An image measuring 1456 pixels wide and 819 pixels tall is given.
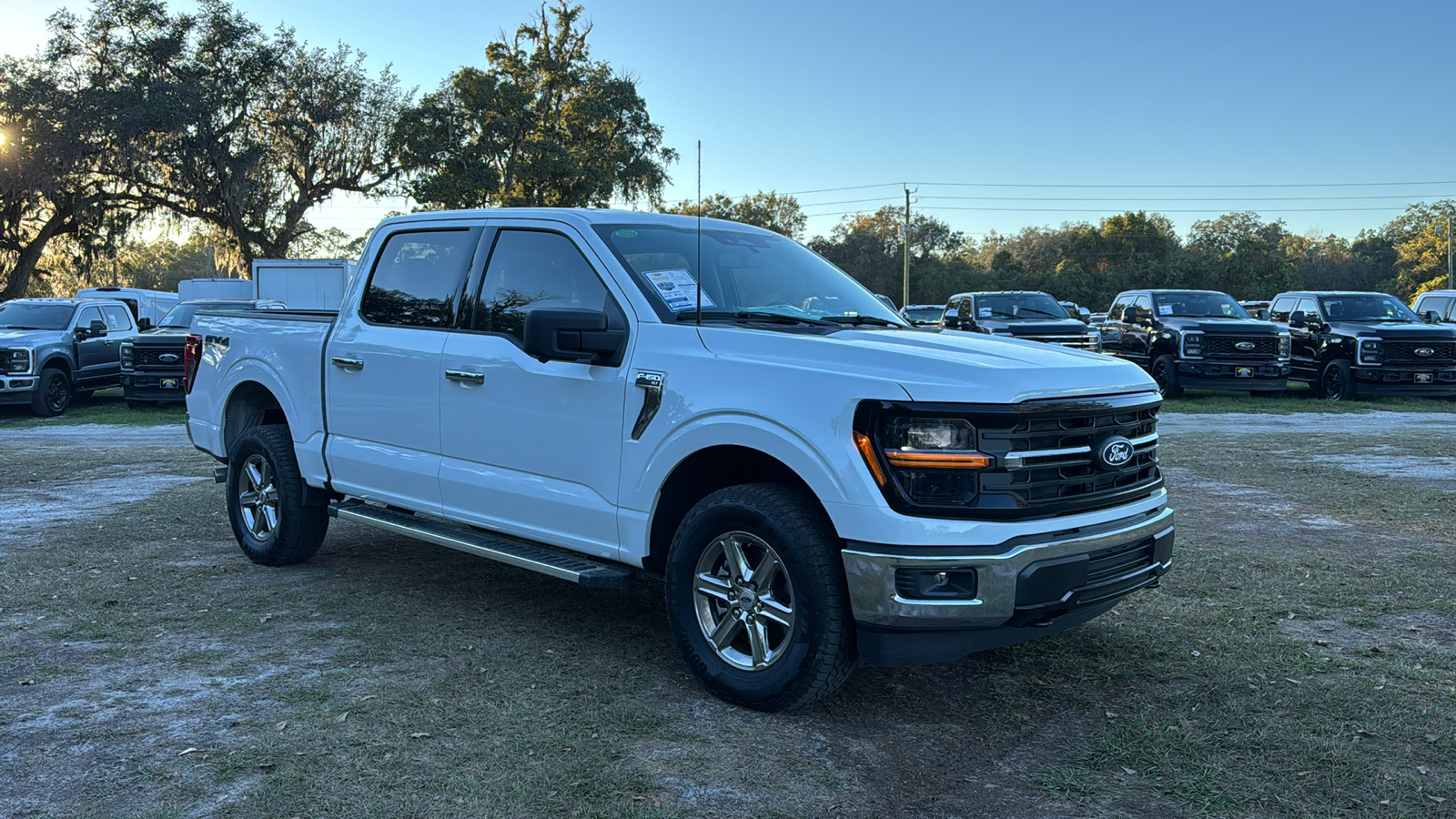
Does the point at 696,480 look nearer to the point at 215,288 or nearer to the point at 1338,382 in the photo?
the point at 1338,382

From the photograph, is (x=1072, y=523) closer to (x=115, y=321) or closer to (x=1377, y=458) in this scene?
(x=1377, y=458)

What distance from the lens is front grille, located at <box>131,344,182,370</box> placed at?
59.6 ft

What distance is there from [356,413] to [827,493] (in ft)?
9.81

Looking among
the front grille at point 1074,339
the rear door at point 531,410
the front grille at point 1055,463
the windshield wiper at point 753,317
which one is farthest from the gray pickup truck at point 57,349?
the front grille at point 1055,463

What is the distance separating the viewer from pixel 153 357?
59.6 feet

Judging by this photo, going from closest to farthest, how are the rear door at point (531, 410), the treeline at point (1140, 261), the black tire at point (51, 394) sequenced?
1. the rear door at point (531, 410)
2. the black tire at point (51, 394)
3. the treeline at point (1140, 261)

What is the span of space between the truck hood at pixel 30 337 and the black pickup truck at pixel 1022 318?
14072 millimetres

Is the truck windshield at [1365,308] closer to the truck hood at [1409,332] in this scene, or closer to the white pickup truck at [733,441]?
the truck hood at [1409,332]

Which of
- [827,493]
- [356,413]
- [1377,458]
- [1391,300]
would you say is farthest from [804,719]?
[1391,300]

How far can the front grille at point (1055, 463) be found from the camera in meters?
3.97

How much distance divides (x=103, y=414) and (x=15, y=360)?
1440 mm

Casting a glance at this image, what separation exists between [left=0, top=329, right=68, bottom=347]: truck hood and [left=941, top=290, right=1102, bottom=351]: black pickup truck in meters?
14.1

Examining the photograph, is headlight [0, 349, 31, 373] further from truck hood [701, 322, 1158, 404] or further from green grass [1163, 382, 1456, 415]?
green grass [1163, 382, 1456, 415]

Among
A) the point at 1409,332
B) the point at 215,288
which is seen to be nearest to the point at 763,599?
the point at 1409,332
